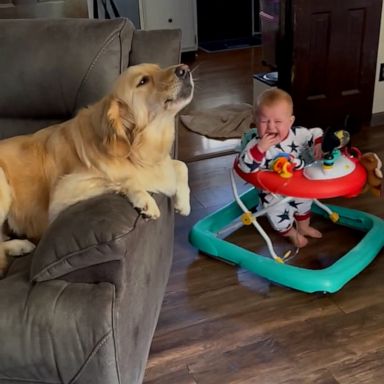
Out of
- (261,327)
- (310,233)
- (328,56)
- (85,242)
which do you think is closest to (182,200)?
(261,327)

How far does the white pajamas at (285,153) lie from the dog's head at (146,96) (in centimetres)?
55

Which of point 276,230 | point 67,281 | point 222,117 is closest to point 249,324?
point 276,230

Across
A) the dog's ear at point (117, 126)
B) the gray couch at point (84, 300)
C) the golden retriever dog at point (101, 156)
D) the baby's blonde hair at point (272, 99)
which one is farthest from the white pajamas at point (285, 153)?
the dog's ear at point (117, 126)

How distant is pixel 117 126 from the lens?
1537 mm

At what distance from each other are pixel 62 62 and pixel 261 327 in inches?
45.2

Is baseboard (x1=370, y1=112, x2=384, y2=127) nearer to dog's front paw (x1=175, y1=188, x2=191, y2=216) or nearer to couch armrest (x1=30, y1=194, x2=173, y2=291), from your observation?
dog's front paw (x1=175, y1=188, x2=191, y2=216)

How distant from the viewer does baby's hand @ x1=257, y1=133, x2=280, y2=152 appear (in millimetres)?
2078

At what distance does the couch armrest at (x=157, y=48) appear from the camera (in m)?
1.91

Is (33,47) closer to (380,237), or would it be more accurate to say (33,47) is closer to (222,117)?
(380,237)

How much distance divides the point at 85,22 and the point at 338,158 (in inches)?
41.3

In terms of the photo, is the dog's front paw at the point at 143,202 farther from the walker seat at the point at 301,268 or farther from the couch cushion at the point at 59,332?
the walker seat at the point at 301,268

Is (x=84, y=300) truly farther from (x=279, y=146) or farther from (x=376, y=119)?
(x=376, y=119)

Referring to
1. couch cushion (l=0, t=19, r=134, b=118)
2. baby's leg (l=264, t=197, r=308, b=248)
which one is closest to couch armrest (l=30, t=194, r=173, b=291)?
couch cushion (l=0, t=19, r=134, b=118)

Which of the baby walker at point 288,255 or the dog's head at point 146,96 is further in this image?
the baby walker at point 288,255
